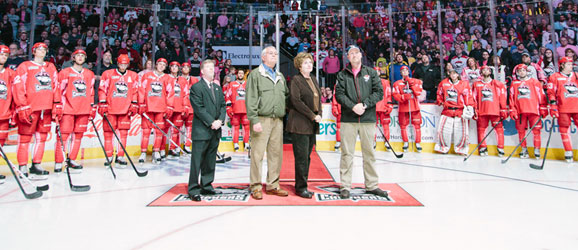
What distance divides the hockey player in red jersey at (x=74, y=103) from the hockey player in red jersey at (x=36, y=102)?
0.18 metres

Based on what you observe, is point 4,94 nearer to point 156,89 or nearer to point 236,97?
point 156,89

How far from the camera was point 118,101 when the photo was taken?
4.72 meters

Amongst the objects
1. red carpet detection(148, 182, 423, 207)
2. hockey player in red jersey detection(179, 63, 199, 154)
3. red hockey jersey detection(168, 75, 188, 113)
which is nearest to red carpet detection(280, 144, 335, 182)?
red carpet detection(148, 182, 423, 207)

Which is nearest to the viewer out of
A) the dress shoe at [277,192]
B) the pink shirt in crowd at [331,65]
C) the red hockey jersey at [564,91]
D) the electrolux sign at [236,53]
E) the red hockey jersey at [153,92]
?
the dress shoe at [277,192]

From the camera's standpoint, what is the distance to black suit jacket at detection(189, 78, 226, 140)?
2822 millimetres

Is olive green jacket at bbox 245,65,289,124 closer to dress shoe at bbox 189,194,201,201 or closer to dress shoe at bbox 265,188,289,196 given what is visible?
dress shoe at bbox 265,188,289,196

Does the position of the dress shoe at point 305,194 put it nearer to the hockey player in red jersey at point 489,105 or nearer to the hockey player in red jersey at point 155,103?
the hockey player in red jersey at point 155,103

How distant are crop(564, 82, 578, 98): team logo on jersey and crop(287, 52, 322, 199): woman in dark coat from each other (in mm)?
4475

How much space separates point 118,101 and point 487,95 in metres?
6.25

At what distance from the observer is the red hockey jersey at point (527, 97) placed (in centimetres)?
526

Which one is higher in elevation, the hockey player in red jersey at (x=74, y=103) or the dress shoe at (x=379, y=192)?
the hockey player in red jersey at (x=74, y=103)

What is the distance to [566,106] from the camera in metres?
4.87

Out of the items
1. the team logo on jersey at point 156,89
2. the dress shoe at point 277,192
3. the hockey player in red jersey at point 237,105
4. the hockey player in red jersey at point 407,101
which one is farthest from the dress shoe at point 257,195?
the hockey player in red jersey at point 407,101

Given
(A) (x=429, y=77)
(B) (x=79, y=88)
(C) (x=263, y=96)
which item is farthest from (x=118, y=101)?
(A) (x=429, y=77)
